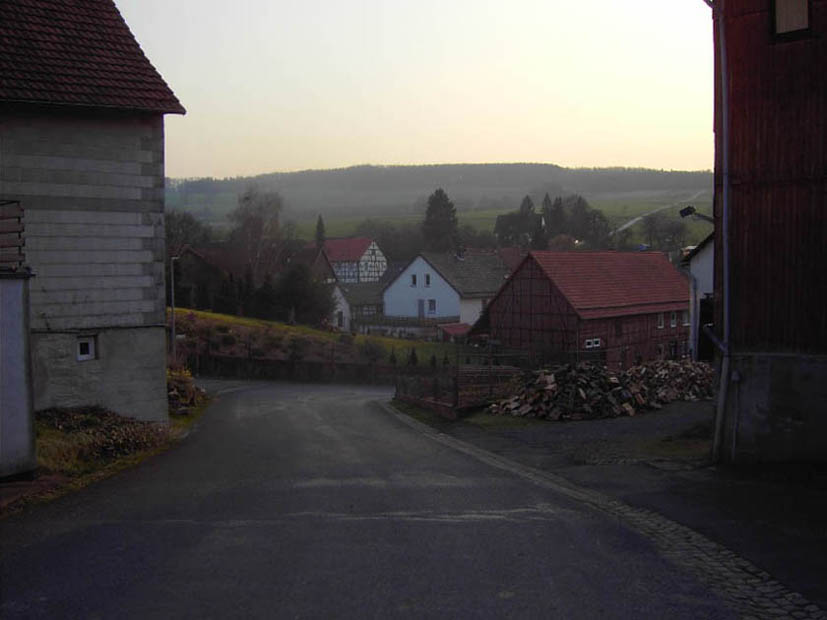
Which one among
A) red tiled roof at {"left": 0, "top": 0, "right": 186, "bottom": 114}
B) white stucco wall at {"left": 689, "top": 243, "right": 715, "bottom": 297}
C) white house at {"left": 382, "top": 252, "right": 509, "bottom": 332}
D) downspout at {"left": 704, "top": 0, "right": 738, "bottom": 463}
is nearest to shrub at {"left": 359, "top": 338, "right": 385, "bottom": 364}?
white house at {"left": 382, "top": 252, "right": 509, "bottom": 332}

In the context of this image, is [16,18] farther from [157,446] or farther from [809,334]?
[809,334]

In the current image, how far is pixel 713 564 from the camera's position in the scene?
26.7 feet

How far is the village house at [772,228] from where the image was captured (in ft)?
41.2

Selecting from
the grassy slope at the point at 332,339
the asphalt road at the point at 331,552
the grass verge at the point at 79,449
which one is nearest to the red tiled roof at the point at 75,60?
the grass verge at the point at 79,449

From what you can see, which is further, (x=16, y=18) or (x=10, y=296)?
(x=16, y=18)

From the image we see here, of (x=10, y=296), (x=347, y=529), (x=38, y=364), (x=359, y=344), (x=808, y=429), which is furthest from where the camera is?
(x=359, y=344)

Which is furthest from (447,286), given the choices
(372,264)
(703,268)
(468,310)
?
(703,268)

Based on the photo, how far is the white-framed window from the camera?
1847 centimetres

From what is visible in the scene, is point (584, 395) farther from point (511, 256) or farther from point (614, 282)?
point (511, 256)

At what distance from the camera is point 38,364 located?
17719mm

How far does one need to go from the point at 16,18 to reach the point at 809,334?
16440 millimetres

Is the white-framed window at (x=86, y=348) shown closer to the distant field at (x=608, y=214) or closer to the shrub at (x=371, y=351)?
the shrub at (x=371, y=351)

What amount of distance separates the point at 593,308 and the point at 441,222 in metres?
69.7

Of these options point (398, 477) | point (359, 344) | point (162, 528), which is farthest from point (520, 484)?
point (359, 344)
